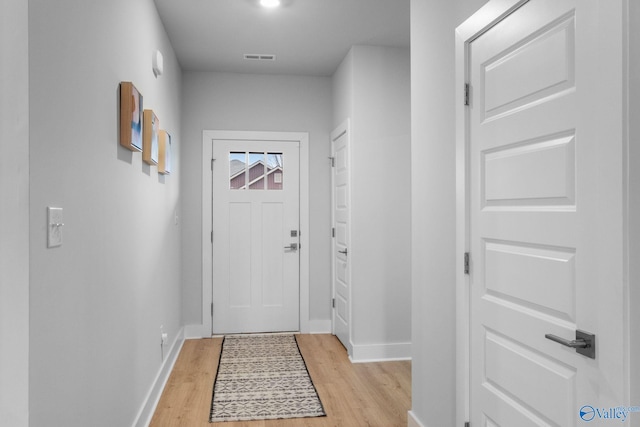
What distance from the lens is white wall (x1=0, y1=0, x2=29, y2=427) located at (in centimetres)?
115

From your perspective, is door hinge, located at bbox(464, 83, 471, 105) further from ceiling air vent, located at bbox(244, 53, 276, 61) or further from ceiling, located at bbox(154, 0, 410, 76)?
ceiling air vent, located at bbox(244, 53, 276, 61)

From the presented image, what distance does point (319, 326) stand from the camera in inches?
191

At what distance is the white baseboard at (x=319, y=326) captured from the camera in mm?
4848

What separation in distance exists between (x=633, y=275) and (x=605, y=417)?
0.38 metres

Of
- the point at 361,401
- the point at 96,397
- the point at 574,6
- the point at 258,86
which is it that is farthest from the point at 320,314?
the point at 574,6

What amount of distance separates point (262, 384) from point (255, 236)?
5.75 feet

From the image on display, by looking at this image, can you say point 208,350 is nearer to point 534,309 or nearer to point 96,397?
A: point 96,397

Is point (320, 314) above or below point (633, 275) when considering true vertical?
below

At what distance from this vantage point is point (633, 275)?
3.73 feet

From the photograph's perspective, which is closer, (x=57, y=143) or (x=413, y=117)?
(x=57, y=143)

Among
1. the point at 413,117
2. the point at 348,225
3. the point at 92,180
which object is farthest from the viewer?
the point at 348,225

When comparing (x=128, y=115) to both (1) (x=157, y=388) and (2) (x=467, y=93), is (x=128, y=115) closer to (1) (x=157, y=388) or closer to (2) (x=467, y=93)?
(2) (x=467, y=93)

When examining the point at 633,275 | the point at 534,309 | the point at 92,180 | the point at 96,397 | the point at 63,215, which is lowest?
the point at 96,397

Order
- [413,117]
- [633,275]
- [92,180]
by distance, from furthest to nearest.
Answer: [413,117]
[92,180]
[633,275]
